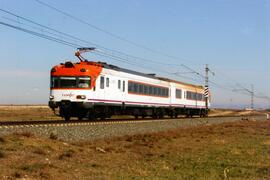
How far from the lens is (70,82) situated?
95.3 ft

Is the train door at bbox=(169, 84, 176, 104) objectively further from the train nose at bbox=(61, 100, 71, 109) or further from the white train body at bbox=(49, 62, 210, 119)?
the train nose at bbox=(61, 100, 71, 109)

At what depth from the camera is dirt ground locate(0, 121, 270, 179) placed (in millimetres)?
13000

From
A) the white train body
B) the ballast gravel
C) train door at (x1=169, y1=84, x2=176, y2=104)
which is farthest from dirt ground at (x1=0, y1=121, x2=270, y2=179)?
train door at (x1=169, y1=84, x2=176, y2=104)

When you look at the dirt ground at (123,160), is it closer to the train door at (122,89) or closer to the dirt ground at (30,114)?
the train door at (122,89)

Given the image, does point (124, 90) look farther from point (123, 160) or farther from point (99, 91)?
point (123, 160)

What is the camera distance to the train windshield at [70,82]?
28.8 metres

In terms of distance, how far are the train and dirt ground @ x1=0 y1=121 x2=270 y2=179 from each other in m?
7.29

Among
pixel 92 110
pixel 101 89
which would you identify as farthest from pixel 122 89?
pixel 92 110

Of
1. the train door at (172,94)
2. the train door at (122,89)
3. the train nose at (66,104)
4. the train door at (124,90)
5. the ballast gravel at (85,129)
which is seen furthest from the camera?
the train door at (172,94)

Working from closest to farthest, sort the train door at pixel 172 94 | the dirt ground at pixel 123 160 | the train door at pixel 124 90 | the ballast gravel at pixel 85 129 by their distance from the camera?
1. the dirt ground at pixel 123 160
2. the ballast gravel at pixel 85 129
3. the train door at pixel 124 90
4. the train door at pixel 172 94

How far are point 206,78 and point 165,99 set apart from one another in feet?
90.4

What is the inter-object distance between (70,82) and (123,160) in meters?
13.6

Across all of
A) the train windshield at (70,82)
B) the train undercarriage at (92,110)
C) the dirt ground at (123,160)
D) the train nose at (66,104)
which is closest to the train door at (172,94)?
the train undercarriage at (92,110)

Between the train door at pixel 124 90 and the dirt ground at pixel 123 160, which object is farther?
the train door at pixel 124 90
